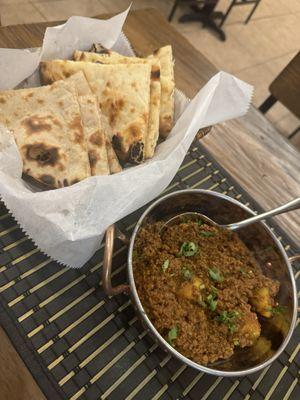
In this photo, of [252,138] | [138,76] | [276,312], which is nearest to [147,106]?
[138,76]

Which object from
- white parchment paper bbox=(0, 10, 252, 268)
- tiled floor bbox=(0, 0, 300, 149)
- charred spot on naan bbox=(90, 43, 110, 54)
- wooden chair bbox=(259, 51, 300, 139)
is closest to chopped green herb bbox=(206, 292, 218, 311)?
white parchment paper bbox=(0, 10, 252, 268)

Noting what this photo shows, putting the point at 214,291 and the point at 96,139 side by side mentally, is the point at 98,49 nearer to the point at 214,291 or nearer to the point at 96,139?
the point at 96,139

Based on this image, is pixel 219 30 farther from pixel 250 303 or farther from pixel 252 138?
pixel 250 303

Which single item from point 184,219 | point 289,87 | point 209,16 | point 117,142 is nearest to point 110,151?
point 117,142

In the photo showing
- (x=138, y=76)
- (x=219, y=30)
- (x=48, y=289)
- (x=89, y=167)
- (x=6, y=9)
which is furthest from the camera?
(x=219, y=30)

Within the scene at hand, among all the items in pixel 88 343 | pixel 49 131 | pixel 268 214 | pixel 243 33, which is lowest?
pixel 243 33
